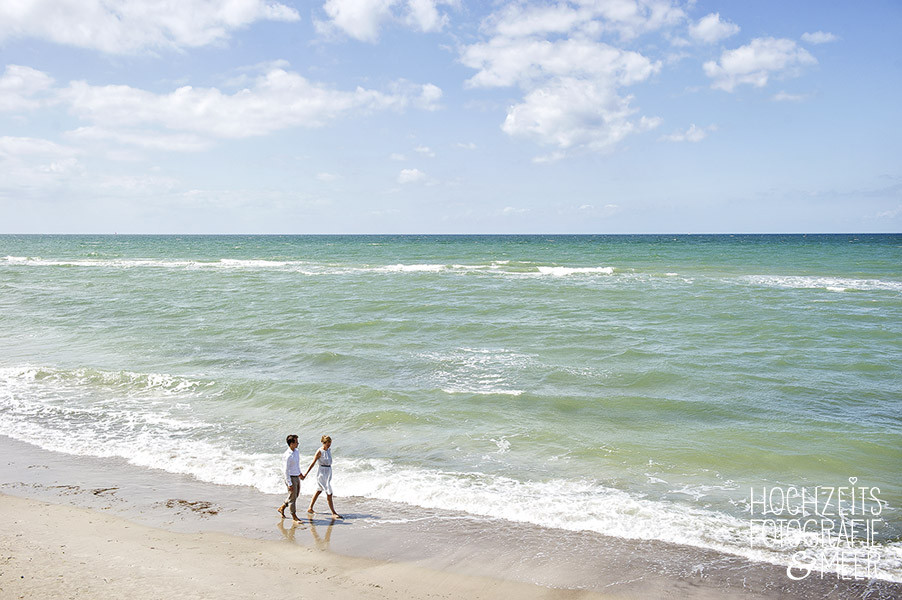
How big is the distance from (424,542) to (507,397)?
20.9 ft

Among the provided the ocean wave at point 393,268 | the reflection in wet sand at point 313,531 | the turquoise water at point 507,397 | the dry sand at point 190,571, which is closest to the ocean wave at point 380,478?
the turquoise water at point 507,397

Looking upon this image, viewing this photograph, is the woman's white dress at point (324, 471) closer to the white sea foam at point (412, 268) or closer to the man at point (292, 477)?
the man at point (292, 477)

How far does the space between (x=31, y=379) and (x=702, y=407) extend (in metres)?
16.6

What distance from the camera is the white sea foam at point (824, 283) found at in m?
33.7

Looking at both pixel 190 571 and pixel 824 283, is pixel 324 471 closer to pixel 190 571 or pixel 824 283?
pixel 190 571

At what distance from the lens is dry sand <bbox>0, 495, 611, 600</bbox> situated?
21.6 ft

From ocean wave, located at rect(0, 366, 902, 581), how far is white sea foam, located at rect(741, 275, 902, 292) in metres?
29.3

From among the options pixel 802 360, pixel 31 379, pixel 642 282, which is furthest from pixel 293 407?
pixel 642 282

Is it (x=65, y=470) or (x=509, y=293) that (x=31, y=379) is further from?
(x=509, y=293)

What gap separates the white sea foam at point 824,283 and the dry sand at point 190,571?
108ft

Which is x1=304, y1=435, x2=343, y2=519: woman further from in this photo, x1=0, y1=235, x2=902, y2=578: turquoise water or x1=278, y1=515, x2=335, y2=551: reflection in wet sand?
x1=0, y1=235, x2=902, y2=578: turquoise water

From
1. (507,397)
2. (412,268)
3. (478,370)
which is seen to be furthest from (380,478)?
(412,268)

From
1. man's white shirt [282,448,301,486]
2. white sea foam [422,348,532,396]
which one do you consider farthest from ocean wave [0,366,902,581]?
white sea foam [422,348,532,396]

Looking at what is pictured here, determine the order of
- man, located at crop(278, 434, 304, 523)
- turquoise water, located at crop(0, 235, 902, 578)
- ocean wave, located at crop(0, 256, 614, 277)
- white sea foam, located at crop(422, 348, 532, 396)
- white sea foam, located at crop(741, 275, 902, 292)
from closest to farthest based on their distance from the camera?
1. man, located at crop(278, 434, 304, 523)
2. turquoise water, located at crop(0, 235, 902, 578)
3. white sea foam, located at crop(422, 348, 532, 396)
4. white sea foam, located at crop(741, 275, 902, 292)
5. ocean wave, located at crop(0, 256, 614, 277)
